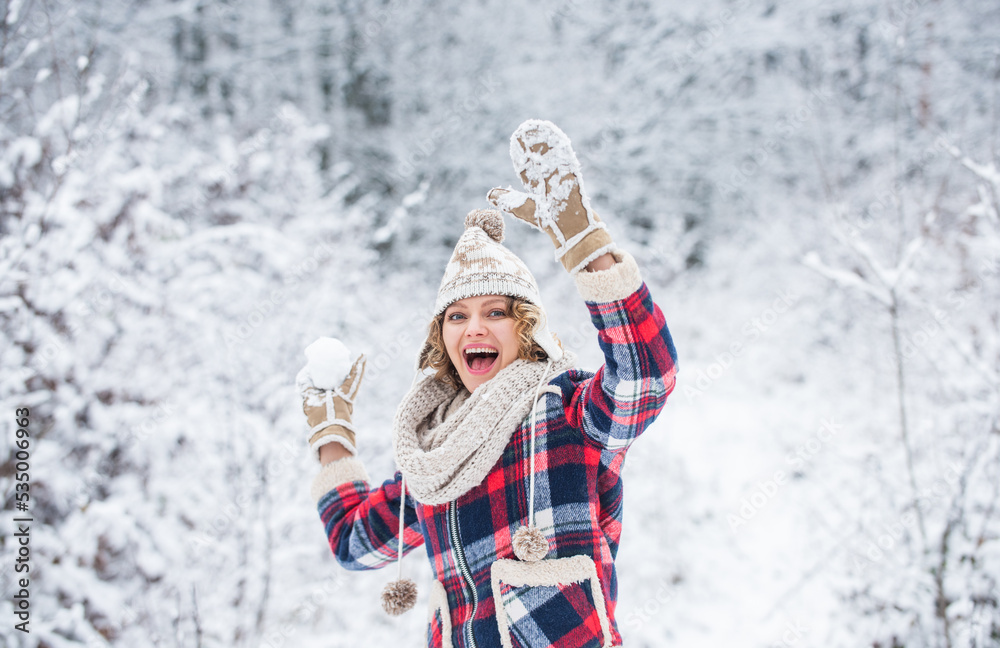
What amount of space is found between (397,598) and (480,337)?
0.64m

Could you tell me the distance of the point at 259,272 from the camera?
13.0 feet

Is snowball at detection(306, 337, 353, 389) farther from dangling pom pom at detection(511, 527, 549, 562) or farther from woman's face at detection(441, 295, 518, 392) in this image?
dangling pom pom at detection(511, 527, 549, 562)

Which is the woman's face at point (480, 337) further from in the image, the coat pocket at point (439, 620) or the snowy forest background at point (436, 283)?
the snowy forest background at point (436, 283)

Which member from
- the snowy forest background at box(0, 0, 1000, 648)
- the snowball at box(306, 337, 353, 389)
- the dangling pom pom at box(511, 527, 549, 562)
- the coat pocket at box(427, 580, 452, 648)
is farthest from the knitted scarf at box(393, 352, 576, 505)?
the snowy forest background at box(0, 0, 1000, 648)

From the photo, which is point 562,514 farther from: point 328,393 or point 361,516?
point 328,393

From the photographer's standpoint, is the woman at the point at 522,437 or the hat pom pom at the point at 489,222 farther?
the hat pom pom at the point at 489,222

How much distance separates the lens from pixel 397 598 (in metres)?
1.19

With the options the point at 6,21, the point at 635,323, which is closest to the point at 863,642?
the point at 635,323

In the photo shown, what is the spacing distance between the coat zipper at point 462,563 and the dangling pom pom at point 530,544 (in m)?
0.18

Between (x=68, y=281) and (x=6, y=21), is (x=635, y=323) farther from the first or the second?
(x=68, y=281)

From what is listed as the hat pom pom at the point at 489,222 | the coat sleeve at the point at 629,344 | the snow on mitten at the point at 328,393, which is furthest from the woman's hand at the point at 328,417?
the coat sleeve at the point at 629,344

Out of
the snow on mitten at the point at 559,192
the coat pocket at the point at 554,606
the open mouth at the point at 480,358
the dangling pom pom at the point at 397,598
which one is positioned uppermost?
the snow on mitten at the point at 559,192

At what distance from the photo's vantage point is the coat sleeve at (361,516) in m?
1.32

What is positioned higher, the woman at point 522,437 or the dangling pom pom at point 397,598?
the woman at point 522,437
